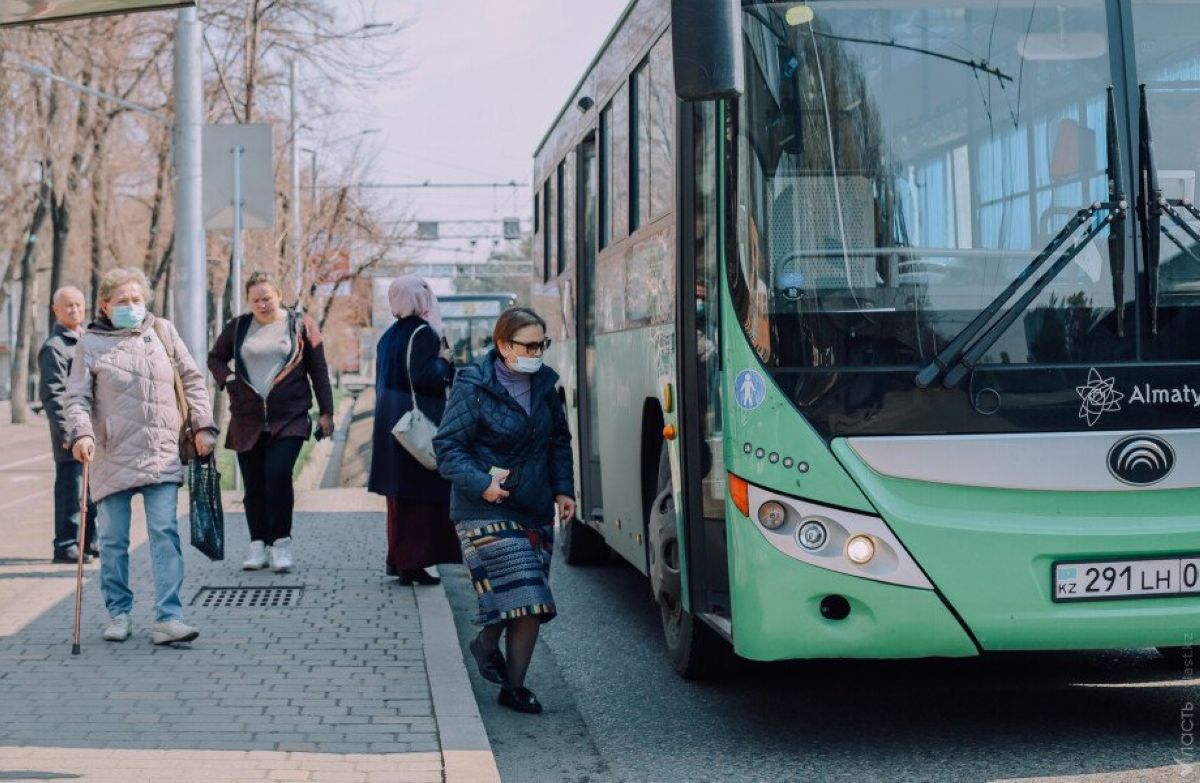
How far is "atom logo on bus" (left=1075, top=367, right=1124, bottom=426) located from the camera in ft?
18.3

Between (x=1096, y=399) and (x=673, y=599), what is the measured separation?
6.99ft

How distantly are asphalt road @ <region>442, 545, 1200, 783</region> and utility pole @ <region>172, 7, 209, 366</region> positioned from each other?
739 centimetres

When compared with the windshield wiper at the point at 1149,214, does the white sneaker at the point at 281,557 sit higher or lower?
lower

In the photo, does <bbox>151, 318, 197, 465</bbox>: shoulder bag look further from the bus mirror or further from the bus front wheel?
the bus front wheel

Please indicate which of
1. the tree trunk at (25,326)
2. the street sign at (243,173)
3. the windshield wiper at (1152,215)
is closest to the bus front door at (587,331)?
the windshield wiper at (1152,215)

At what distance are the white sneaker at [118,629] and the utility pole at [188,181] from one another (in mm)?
6938

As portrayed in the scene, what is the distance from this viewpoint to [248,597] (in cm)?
944

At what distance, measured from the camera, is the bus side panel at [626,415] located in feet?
23.6

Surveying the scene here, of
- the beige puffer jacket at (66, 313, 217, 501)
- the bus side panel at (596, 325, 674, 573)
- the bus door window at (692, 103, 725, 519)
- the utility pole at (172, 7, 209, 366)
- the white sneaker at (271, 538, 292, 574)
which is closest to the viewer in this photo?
the bus door window at (692, 103, 725, 519)

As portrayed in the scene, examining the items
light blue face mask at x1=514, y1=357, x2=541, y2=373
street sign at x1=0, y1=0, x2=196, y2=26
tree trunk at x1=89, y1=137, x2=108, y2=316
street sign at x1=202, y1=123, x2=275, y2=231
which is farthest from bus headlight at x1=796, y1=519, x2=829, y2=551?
tree trunk at x1=89, y1=137, x2=108, y2=316

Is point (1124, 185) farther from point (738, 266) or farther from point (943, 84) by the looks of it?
Result: point (738, 266)

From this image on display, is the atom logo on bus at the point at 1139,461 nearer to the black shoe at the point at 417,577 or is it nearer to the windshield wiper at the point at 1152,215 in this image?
the windshield wiper at the point at 1152,215

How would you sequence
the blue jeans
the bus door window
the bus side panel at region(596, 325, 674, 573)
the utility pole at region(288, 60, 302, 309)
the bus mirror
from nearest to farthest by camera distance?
1. the bus mirror
2. the bus door window
3. the bus side panel at region(596, 325, 674, 573)
4. the blue jeans
5. the utility pole at region(288, 60, 302, 309)

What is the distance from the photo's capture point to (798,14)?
5.80 meters
